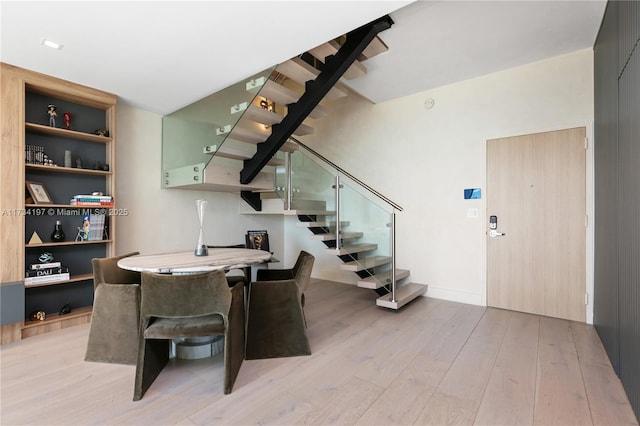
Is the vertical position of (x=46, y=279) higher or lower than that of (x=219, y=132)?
lower

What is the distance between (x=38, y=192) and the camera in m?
3.08

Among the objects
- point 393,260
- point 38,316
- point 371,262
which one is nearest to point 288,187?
point 371,262

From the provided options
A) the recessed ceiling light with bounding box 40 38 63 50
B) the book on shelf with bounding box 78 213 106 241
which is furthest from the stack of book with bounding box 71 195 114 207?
the recessed ceiling light with bounding box 40 38 63 50

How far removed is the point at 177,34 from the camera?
2.39 metres

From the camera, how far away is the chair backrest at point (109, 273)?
8.14 ft

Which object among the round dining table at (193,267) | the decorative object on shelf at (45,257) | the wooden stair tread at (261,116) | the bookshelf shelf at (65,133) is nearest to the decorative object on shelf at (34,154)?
the bookshelf shelf at (65,133)

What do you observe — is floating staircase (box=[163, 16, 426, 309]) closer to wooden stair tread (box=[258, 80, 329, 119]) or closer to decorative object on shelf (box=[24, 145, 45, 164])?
wooden stair tread (box=[258, 80, 329, 119])

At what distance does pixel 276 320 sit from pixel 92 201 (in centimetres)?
263

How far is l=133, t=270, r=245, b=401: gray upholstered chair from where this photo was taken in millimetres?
1863

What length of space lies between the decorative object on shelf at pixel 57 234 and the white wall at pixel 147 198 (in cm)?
60

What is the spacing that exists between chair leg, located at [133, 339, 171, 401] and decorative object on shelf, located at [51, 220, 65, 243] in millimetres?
2022

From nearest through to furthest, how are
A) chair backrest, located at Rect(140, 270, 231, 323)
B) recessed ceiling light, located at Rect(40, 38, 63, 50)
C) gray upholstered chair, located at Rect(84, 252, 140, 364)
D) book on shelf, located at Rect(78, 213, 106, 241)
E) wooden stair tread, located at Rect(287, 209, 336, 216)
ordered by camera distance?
chair backrest, located at Rect(140, 270, 231, 323)
gray upholstered chair, located at Rect(84, 252, 140, 364)
recessed ceiling light, located at Rect(40, 38, 63, 50)
book on shelf, located at Rect(78, 213, 106, 241)
wooden stair tread, located at Rect(287, 209, 336, 216)

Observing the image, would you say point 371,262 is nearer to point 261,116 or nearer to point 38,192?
point 261,116

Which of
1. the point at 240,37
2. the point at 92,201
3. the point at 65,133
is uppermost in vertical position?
the point at 240,37
